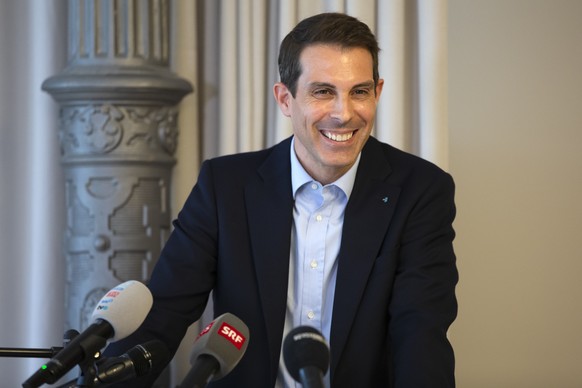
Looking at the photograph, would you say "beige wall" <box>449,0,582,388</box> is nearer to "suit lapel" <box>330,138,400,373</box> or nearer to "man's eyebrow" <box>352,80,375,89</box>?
"suit lapel" <box>330,138,400,373</box>

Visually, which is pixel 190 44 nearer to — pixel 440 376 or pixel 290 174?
pixel 290 174

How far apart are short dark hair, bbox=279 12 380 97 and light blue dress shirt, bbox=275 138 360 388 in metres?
0.29

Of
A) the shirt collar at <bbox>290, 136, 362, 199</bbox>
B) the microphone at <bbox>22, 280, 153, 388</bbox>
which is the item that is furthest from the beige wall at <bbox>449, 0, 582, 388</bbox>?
the microphone at <bbox>22, 280, 153, 388</bbox>

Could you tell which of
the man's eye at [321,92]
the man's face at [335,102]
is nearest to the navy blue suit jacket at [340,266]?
the man's face at [335,102]

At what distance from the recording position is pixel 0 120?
3982 mm

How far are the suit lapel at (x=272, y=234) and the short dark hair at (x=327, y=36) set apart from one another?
26 centimetres

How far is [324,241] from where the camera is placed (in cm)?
275

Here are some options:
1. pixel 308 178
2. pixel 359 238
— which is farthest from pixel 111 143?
pixel 359 238

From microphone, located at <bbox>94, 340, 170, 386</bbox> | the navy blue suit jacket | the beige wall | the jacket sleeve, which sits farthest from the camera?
the beige wall

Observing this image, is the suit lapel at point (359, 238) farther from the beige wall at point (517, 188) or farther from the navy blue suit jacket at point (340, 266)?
the beige wall at point (517, 188)

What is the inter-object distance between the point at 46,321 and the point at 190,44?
1.30 meters

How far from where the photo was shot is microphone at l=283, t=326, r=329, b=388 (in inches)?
61.3

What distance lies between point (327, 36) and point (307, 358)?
4.36ft

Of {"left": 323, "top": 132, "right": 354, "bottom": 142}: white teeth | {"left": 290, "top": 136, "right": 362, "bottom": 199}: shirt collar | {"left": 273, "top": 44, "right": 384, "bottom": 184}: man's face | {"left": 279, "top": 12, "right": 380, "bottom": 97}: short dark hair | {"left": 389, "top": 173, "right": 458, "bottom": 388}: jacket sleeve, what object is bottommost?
{"left": 389, "top": 173, "right": 458, "bottom": 388}: jacket sleeve
